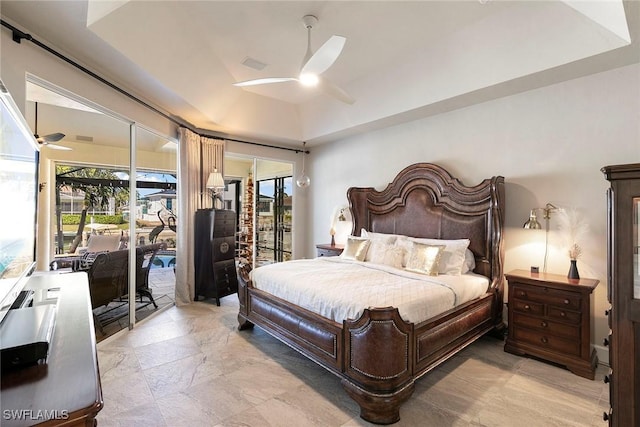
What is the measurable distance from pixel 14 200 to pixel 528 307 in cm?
396

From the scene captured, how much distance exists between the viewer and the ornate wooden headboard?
3383 millimetres

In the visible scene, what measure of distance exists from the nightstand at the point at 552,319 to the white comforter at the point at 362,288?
15.2 inches

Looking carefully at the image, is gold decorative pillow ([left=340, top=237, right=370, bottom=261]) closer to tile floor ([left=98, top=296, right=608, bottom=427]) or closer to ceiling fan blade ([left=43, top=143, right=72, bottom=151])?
tile floor ([left=98, top=296, right=608, bottom=427])

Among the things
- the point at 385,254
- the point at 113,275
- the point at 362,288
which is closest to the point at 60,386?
the point at 362,288

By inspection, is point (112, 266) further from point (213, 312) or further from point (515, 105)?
point (515, 105)

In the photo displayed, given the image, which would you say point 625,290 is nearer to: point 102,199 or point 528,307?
point 528,307

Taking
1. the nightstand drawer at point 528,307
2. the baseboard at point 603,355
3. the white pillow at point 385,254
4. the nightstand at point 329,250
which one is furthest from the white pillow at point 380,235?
the baseboard at point 603,355

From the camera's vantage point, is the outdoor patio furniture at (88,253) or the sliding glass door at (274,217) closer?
the outdoor patio furniture at (88,253)

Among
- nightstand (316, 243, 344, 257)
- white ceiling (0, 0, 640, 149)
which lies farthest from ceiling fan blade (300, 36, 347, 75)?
nightstand (316, 243, 344, 257)

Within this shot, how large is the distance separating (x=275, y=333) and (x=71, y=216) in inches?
93.6

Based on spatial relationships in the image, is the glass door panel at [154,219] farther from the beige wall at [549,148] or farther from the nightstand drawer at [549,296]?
the nightstand drawer at [549,296]

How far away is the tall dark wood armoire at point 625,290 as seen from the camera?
1.37 metres

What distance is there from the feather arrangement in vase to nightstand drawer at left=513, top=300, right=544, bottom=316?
0.42 m

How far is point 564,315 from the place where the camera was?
2734mm
